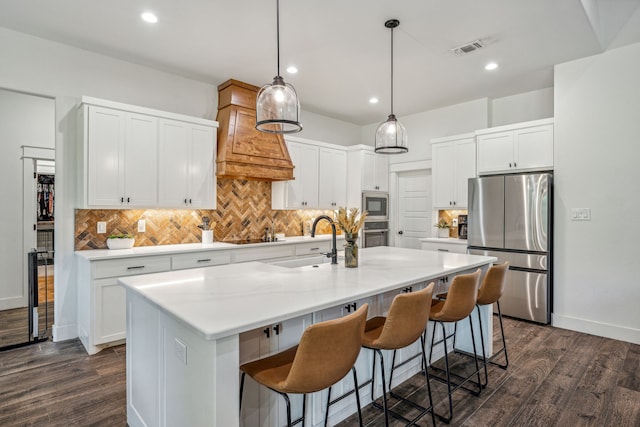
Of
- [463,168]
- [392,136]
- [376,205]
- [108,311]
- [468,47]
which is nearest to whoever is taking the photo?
[392,136]

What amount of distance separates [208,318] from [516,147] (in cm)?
439

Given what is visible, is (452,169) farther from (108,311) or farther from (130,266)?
(108,311)

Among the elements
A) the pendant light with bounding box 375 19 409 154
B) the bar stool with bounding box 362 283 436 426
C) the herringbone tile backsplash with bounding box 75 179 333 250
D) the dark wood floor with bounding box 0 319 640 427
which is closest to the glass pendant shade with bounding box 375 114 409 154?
the pendant light with bounding box 375 19 409 154

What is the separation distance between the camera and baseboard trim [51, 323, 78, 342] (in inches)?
139

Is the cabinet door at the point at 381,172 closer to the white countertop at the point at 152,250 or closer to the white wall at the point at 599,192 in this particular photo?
the white countertop at the point at 152,250

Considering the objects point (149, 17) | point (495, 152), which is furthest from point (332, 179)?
point (149, 17)

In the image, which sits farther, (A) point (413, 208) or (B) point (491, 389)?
(A) point (413, 208)

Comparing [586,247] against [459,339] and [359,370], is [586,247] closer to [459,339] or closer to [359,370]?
[459,339]

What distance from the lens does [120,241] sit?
367 centimetres

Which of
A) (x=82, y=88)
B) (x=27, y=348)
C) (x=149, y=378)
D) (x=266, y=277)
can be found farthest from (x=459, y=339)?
(x=82, y=88)

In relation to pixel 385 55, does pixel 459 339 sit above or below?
below

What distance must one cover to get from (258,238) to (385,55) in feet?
9.63

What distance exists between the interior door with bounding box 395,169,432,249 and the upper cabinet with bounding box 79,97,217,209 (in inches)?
133

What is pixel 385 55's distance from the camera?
3723 millimetres
